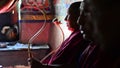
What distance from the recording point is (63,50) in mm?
1470

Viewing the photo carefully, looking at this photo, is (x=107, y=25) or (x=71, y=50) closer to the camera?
(x=107, y=25)

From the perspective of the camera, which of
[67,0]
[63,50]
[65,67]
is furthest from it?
[67,0]

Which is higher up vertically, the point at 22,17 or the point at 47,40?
the point at 22,17

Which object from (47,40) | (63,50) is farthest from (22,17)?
(63,50)

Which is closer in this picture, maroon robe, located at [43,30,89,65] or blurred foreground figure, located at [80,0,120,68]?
blurred foreground figure, located at [80,0,120,68]

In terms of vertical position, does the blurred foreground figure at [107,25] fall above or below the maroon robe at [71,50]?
above

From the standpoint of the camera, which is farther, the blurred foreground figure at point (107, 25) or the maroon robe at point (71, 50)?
the maroon robe at point (71, 50)

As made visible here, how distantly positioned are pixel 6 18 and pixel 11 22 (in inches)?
2.9

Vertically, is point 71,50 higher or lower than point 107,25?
lower

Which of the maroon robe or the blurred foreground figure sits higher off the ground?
the blurred foreground figure

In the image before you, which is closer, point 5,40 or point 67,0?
point 67,0

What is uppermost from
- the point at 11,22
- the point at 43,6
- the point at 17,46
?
the point at 43,6

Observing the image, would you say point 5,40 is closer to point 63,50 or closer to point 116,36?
point 63,50

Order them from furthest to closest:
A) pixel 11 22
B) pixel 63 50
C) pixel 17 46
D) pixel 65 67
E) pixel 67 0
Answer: pixel 11 22, pixel 17 46, pixel 67 0, pixel 63 50, pixel 65 67
